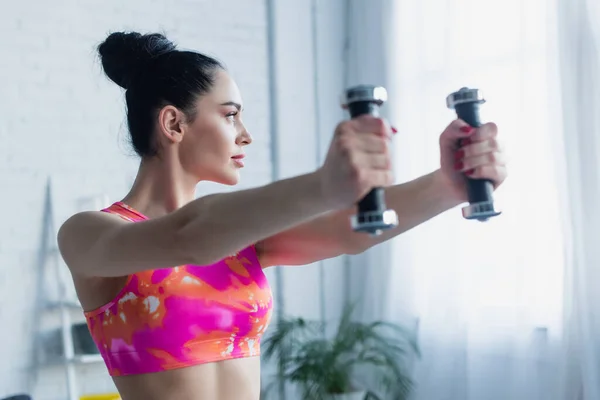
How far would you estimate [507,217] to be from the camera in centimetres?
322

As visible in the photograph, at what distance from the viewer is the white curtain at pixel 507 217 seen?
9.59ft

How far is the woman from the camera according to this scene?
972mm

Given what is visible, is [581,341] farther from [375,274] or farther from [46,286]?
[46,286]

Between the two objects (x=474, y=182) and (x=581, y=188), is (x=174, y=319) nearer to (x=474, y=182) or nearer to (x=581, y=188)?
(x=474, y=182)

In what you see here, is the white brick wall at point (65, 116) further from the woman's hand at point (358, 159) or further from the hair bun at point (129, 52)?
the woman's hand at point (358, 159)

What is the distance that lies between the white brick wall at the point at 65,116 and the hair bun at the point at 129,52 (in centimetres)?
185

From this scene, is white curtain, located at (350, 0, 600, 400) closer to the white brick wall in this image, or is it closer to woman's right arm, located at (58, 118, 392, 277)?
the white brick wall

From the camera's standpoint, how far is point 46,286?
340 cm

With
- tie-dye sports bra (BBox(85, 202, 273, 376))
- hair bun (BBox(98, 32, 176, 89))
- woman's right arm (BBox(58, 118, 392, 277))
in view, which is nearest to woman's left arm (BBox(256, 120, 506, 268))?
tie-dye sports bra (BBox(85, 202, 273, 376))

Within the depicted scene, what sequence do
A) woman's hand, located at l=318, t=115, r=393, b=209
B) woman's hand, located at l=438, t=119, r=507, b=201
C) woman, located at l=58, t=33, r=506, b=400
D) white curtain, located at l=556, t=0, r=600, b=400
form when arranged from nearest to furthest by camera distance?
1. woman's hand, located at l=318, t=115, r=393, b=209
2. woman, located at l=58, t=33, r=506, b=400
3. woman's hand, located at l=438, t=119, r=507, b=201
4. white curtain, located at l=556, t=0, r=600, b=400

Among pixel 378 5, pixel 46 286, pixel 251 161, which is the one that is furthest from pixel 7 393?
pixel 378 5

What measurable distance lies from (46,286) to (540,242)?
6.39ft

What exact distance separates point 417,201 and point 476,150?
0.75 ft

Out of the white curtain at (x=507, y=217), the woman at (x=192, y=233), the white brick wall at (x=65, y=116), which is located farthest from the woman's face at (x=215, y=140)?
the white brick wall at (x=65, y=116)
